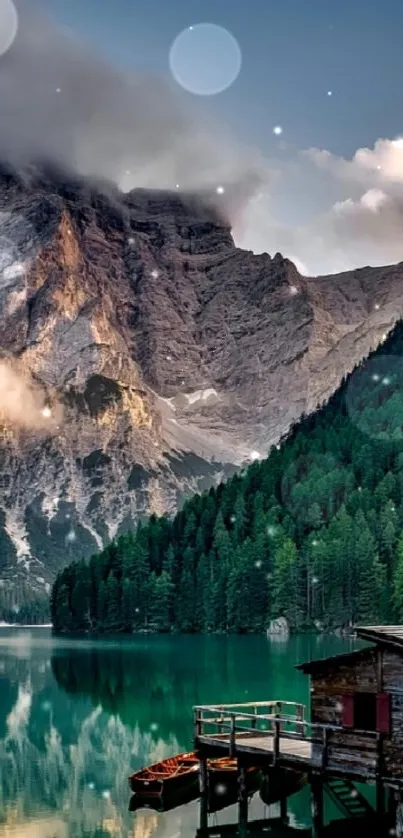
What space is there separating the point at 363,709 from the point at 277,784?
8277 mm

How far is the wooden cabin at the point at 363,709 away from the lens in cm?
4003

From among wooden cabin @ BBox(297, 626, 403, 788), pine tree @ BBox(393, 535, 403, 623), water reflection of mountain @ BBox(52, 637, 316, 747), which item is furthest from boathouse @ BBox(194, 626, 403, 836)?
pine tree @ BBox(393, 535, 403, 623)

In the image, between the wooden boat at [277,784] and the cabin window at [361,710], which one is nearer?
the cabin window at [361,710]

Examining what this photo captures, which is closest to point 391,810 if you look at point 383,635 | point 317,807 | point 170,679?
point 317,807

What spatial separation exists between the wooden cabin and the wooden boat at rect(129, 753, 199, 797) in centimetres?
826

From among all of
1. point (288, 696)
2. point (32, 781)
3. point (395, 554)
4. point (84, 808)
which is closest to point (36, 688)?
point (288, 696)

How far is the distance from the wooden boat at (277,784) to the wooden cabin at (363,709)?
560cm

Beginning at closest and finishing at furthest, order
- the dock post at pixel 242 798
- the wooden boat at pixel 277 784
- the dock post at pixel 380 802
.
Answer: the dock post at pixel 380 802 < the dock post at pixel 242 798 < the wooden boat at pixel 277 784

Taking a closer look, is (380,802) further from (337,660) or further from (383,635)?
(383,635)

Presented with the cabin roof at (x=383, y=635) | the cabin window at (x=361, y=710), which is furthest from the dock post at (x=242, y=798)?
the cabin roof at (x=383, y=635)

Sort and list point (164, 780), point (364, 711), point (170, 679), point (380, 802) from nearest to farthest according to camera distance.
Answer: point (364, 711), point (380, 802), point (164, 780), point (170, 679)

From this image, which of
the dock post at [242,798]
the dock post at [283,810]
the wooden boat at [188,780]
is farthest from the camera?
the wooden boat at [188,780]

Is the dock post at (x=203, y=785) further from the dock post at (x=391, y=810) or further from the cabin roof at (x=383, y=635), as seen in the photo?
the cabin roof at (x=383, y=635)

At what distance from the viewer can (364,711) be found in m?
41.8
